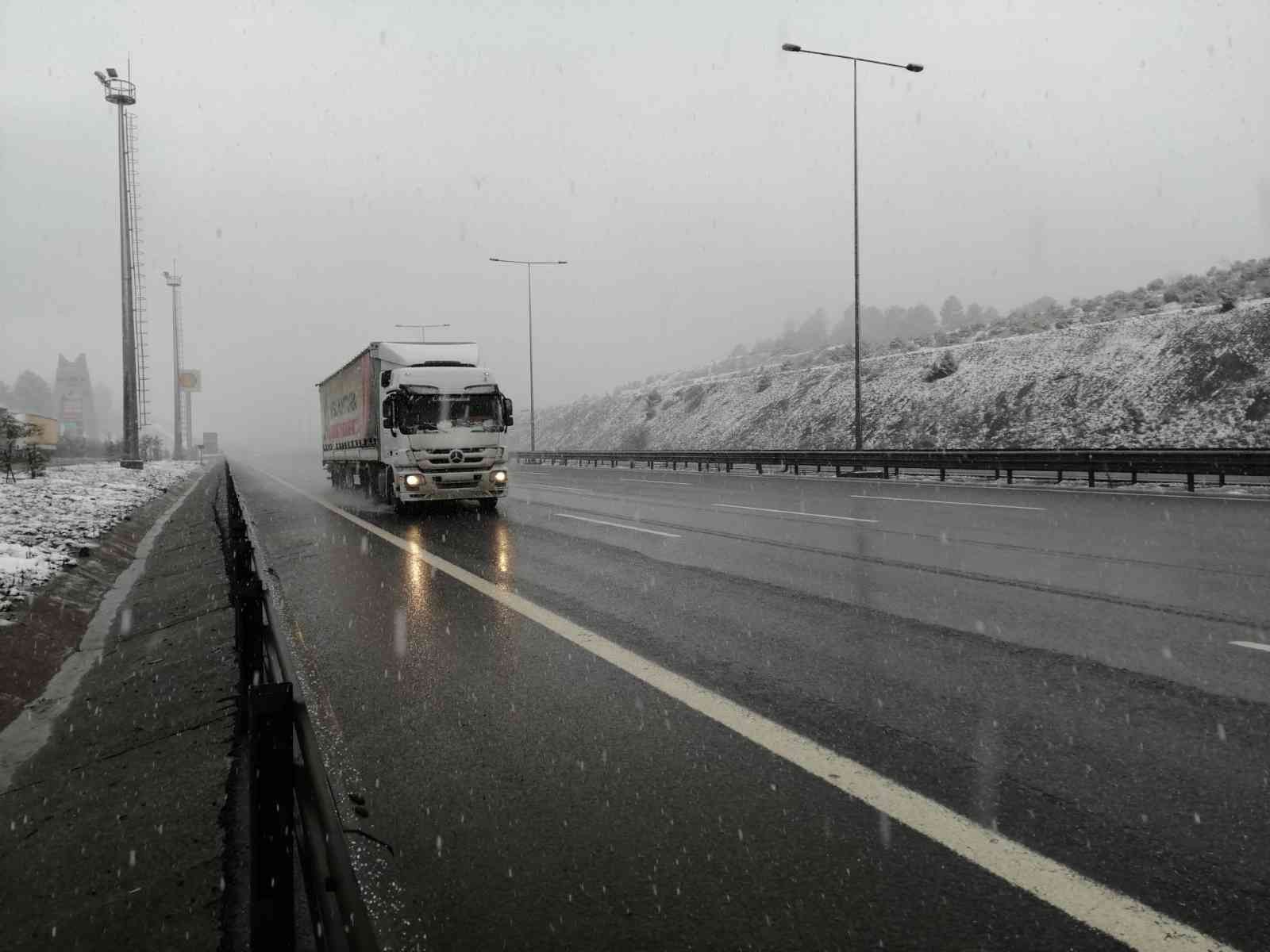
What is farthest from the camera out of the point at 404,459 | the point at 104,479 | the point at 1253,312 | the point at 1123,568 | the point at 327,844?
the point at 1253,312

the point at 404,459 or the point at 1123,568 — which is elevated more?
the point at 404,459

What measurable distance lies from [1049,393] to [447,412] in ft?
86.0

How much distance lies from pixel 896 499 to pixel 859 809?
14.7 m

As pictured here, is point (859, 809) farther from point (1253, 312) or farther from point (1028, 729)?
point (1253, 312)

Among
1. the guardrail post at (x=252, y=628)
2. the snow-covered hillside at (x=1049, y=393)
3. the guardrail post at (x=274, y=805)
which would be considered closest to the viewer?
the guardrail post at (x=274, y=805)

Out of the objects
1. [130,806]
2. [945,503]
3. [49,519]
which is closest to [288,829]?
[130,806]

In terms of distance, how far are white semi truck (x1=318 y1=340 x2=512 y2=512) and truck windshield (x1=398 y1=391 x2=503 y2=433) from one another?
0.02 meters

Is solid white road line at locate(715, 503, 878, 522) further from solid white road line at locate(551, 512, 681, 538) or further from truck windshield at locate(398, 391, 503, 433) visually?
truck windshield at locate(398, 391, 503, 433)

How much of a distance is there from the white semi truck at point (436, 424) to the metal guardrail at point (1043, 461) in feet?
40.4

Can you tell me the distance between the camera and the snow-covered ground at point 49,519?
8.83 metres

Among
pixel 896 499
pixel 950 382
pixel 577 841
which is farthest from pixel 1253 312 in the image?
pixel 577 841

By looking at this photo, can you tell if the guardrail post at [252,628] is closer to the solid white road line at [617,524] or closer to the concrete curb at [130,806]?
the concrete curb at [130,806]

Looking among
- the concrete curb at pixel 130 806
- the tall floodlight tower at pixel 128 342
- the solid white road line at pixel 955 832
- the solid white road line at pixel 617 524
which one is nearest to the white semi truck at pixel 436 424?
the solid white road line at pixel 617 524

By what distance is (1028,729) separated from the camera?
13.6 feet
